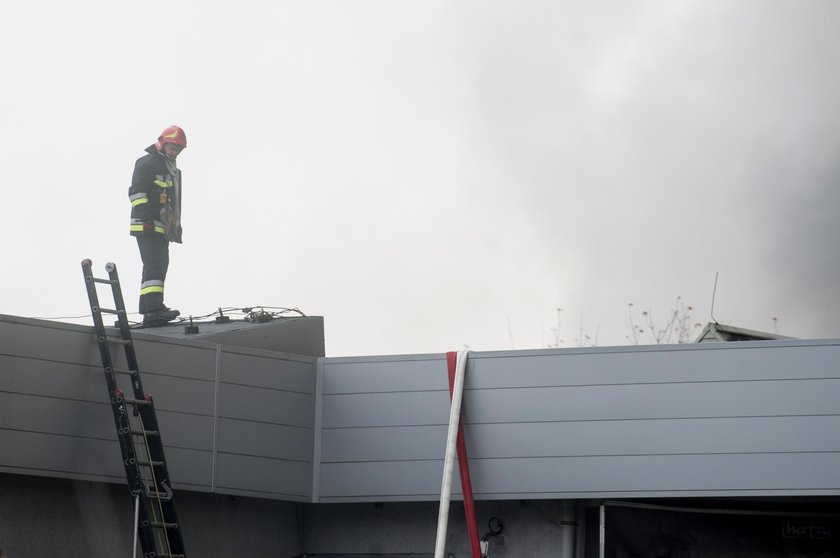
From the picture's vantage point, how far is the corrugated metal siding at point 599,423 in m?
9.24

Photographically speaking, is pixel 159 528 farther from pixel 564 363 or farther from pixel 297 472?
pixel 564 363

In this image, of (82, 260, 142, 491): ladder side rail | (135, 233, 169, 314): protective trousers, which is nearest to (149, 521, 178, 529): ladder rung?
(82, 260, 142, 491): ladder side rail

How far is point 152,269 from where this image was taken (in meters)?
11.4

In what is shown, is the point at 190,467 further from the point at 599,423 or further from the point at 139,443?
the point at 599,423

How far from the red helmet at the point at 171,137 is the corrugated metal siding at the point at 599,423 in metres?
2.94

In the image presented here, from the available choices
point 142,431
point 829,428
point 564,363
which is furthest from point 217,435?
point 829,428

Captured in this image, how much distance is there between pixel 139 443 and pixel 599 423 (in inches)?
141

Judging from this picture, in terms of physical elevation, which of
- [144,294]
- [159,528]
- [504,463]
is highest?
[144,294]

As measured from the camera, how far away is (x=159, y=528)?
28.9 feet

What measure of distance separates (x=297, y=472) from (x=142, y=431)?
1552 mm

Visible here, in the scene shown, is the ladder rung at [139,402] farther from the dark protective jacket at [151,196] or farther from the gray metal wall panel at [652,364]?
the dark protective jacket at [151,196]

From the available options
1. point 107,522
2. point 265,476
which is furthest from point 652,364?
point 107,522

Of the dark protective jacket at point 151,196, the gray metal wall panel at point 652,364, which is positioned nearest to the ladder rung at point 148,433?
the gray metal wall panel at point 652,364

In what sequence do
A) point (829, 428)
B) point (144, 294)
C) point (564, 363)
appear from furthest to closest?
point (144, 294), point (564, 363), point (829, 428)
